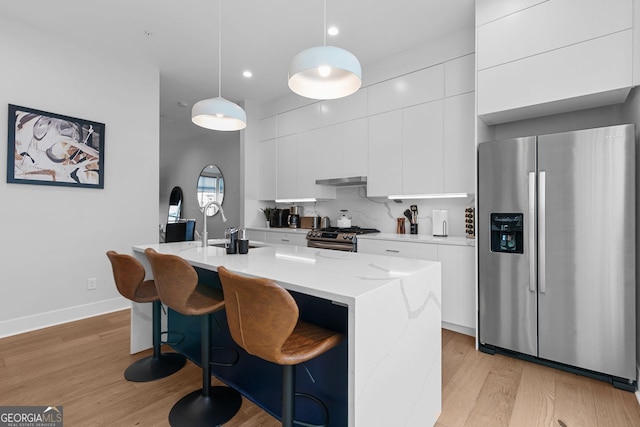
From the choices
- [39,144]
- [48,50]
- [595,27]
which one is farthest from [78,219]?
[595,27]

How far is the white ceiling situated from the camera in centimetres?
276

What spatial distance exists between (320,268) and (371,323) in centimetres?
48

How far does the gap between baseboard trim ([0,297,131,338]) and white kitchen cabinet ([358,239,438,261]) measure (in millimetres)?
2948

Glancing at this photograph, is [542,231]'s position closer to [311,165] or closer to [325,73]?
[325,73]

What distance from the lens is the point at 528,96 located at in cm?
243

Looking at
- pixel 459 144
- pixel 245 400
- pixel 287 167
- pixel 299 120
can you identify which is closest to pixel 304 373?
pixel 245 400

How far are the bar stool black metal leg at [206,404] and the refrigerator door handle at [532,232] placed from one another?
7.32 feet

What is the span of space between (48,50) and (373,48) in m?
3.38

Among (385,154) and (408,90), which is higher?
(408,90)

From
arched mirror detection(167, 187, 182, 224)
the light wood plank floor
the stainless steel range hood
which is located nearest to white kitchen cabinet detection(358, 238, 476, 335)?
the light wood plank floor

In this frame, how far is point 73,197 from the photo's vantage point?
330 cm

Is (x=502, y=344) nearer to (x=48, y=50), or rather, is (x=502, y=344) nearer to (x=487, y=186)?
(x=487, y=186)

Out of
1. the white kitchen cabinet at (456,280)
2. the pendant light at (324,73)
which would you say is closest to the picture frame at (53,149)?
the pendant light at (324,73)

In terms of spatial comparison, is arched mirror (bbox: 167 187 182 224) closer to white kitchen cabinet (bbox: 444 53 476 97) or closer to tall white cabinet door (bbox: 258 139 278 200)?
tall white cabinet door (bbox: 258 139 278 200)
